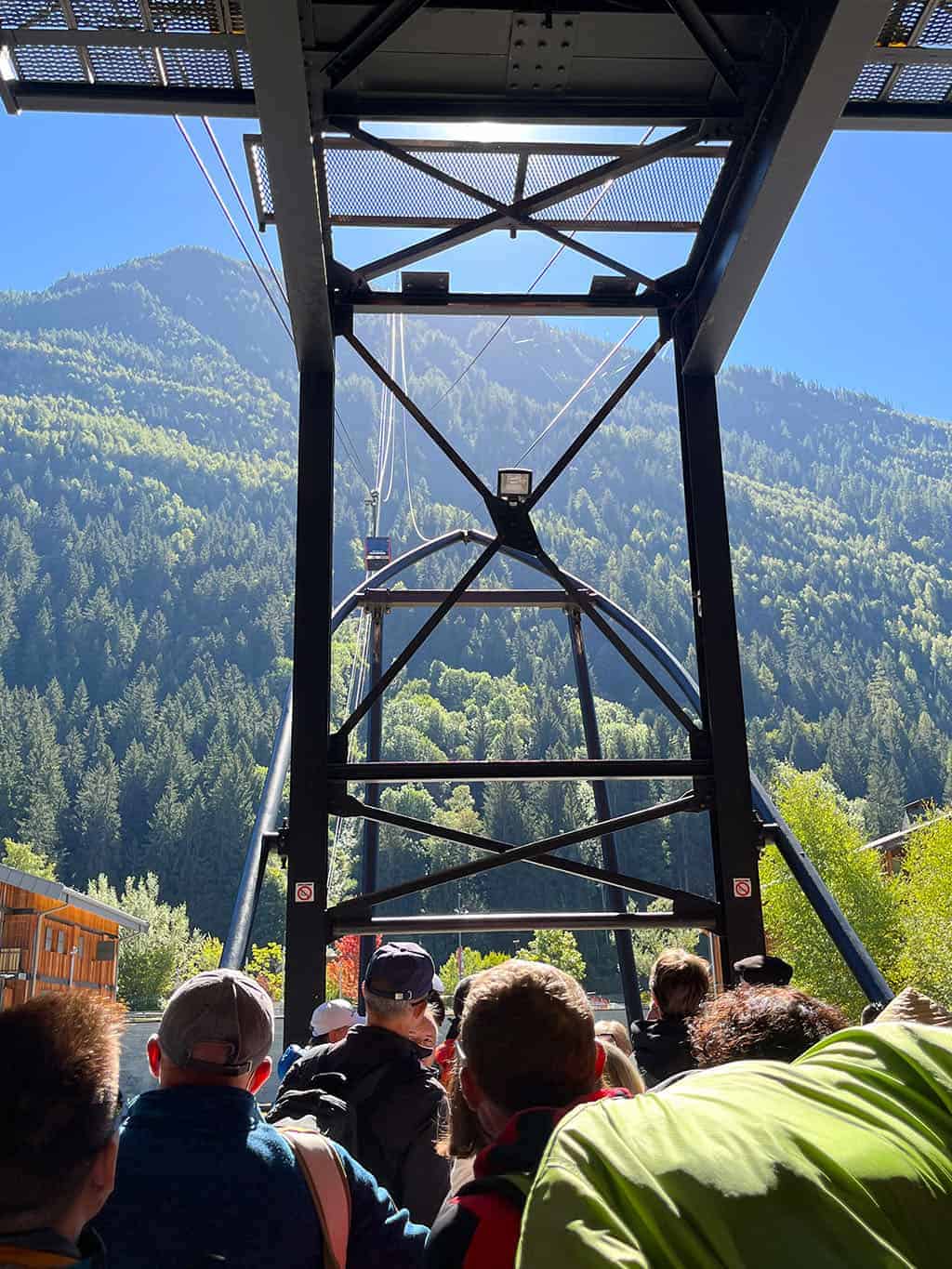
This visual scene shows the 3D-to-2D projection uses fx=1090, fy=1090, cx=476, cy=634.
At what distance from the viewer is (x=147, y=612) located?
524 ft

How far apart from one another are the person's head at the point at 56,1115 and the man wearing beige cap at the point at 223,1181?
0.33 m

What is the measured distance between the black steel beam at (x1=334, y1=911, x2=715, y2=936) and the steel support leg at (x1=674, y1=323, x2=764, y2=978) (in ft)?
0.73

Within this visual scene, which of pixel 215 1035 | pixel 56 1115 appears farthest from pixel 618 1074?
pixel 56 1115

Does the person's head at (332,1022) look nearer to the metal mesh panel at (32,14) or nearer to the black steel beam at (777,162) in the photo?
the black steel beam at (777,162)

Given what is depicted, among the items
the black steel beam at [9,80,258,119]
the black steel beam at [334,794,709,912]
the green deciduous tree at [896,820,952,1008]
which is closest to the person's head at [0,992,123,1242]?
the black steel beam at [334,794,709,912]

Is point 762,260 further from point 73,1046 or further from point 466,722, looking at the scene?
point 466,722

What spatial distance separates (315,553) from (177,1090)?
15.0 ft

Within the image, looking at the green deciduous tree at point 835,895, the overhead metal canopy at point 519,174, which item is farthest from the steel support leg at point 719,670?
the green deciduous tree at point 835,895

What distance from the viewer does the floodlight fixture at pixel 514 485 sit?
7.02 m

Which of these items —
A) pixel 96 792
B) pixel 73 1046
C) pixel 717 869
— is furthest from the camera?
pixel 96 792

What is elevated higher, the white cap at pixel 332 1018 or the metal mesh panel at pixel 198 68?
the metal mesh panel at pixel 198 68

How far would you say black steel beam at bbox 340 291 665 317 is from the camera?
22.5ft

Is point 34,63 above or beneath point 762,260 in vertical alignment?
above

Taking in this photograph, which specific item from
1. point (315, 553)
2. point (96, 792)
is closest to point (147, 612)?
point (96, 792)
